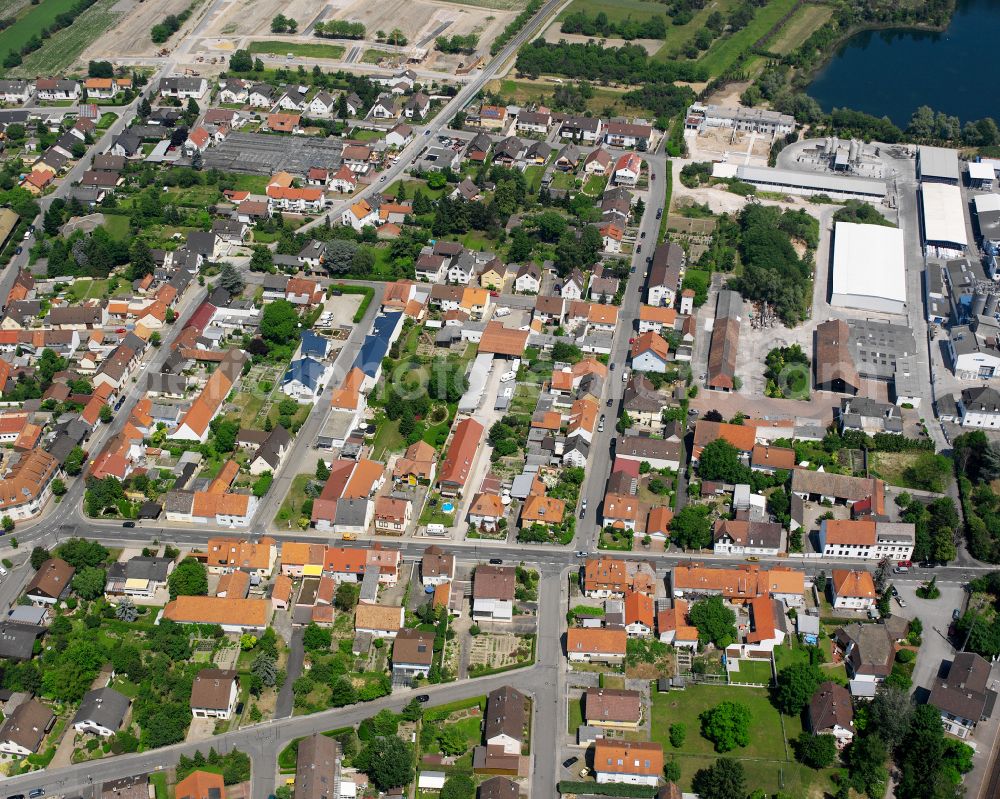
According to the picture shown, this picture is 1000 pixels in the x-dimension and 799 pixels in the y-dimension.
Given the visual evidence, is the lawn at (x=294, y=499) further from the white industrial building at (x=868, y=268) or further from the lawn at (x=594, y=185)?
the lawn at (x=594, y=185)

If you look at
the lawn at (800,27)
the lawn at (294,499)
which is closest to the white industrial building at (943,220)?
the lawn at (800,27)

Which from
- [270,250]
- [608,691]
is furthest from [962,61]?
[608,691]

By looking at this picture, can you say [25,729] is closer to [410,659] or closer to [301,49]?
[410,659]

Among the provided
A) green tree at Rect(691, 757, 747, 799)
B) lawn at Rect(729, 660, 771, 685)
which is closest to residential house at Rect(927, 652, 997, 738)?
lawn at Rect(729, 660, 771, 685)

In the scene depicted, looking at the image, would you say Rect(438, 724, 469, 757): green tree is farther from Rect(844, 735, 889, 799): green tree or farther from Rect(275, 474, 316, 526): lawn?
Rect(275, 474, 316, 526): lawn

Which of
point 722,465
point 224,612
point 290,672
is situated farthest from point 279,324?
point 722,465

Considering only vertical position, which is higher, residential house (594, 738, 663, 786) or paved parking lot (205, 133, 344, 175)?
paved parking lot (205, 133, 344, 175)

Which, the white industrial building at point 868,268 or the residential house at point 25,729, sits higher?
the white industrial building at point 868,268
